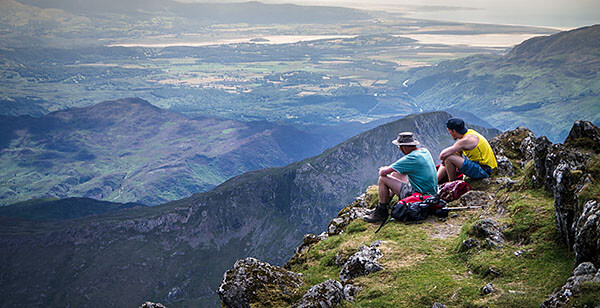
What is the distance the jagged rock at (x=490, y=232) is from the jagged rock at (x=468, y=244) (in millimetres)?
411

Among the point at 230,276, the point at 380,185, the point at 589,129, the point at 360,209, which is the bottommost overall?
the point at 360,209

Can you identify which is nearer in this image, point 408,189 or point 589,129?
point 589,129

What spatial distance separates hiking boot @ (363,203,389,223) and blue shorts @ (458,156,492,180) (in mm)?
4780

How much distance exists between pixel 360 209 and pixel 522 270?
13.1m

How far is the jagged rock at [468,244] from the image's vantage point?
1617 cm

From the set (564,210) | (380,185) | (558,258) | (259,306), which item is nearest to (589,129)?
(564,210)

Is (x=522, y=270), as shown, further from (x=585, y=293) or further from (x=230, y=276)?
(x=230, y=276)

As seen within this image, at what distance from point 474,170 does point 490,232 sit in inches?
309

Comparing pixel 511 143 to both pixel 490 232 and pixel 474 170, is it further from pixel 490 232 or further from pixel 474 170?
pixel 490 232

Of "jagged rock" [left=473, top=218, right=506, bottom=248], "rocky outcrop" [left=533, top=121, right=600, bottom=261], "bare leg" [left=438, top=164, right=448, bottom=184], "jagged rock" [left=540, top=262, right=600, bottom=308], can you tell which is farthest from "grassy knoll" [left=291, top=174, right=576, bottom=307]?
"bare leg" [left=438, top=164, right=448, bottom=184]

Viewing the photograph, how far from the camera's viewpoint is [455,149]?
23.3m

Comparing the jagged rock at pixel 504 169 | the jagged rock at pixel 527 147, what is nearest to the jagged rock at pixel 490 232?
the jagged rock at pixel 504 169

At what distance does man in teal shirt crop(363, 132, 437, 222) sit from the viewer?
20.7 m

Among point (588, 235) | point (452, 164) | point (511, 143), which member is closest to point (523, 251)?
point (588, 235)
